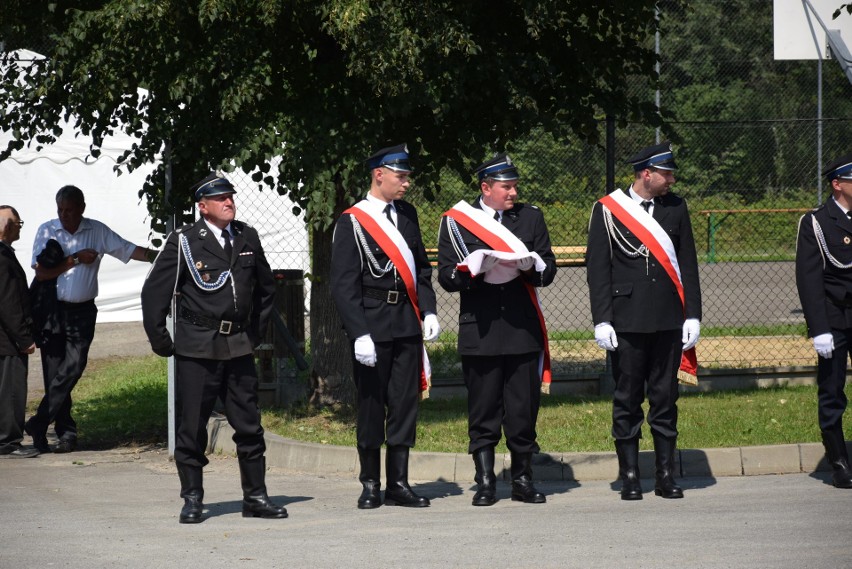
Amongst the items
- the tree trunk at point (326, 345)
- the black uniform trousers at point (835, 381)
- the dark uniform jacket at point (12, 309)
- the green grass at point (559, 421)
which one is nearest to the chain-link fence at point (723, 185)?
the green grass at point (559, 421)

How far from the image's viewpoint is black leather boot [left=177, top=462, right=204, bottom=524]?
7.12 meters

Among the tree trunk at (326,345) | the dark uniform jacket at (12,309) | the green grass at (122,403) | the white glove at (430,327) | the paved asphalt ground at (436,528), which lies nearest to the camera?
the paved asphalt ground at (436,528)

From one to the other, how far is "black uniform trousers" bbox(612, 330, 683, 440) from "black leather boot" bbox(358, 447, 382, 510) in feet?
4.77

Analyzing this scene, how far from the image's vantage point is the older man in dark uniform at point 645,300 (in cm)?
758

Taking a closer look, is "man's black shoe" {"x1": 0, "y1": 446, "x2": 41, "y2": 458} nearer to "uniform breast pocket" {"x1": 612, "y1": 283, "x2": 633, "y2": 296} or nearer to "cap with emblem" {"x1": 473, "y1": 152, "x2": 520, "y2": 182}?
"cap with emblem" {"x1": 473, "y1": 152, "x2": 520, "y2": 182}

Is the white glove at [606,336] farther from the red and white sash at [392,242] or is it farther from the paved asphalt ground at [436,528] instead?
the red and white sash at [392,242]

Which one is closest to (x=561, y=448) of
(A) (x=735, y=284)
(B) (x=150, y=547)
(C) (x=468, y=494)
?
A: (C) (x=468, y=494)

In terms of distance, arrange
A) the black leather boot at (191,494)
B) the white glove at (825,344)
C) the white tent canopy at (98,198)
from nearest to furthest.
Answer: the black leather boot at (191,494) → the white glove at (825,344) → the white tent canopy at (98,198)

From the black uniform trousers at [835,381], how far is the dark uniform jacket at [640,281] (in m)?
0.93

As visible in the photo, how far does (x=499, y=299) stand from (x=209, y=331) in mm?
1694

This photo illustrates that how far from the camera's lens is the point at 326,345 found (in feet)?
34.3

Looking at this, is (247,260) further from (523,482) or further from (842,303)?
(842,303)

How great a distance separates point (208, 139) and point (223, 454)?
7.83ft

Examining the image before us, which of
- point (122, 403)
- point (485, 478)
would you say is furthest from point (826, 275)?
point (122, 403)
